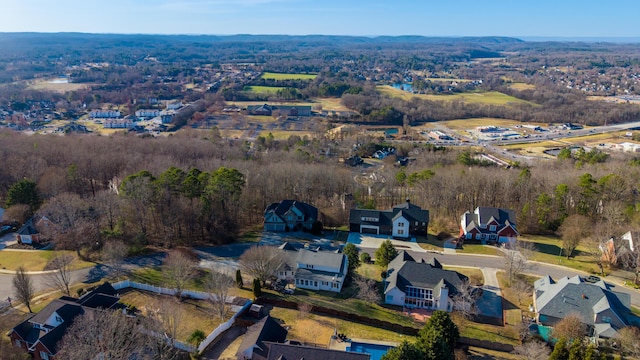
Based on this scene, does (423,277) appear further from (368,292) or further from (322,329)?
(322,329)

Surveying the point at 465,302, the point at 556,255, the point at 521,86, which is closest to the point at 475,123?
the point at 521,86

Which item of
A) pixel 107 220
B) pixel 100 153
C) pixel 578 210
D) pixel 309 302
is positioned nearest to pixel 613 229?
pixel 578 210

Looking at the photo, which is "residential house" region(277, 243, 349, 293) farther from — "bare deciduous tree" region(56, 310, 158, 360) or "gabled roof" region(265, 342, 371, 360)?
"bare deciduous tree" region(56, 310, 158, 360)

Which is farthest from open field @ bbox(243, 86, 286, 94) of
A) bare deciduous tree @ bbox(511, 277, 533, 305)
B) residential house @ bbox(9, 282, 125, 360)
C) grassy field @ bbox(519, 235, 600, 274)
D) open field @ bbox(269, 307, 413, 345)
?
residential house @ bbox(9, 282, 125, 360)

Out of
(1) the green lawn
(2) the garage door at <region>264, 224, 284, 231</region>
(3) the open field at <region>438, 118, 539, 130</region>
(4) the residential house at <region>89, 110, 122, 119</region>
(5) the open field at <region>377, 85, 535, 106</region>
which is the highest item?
(5) the open field at <region>377, 85, 535, 106</region>

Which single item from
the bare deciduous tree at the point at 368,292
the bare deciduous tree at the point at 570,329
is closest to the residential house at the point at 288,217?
the bare deciduous tree at the point at 368,292
